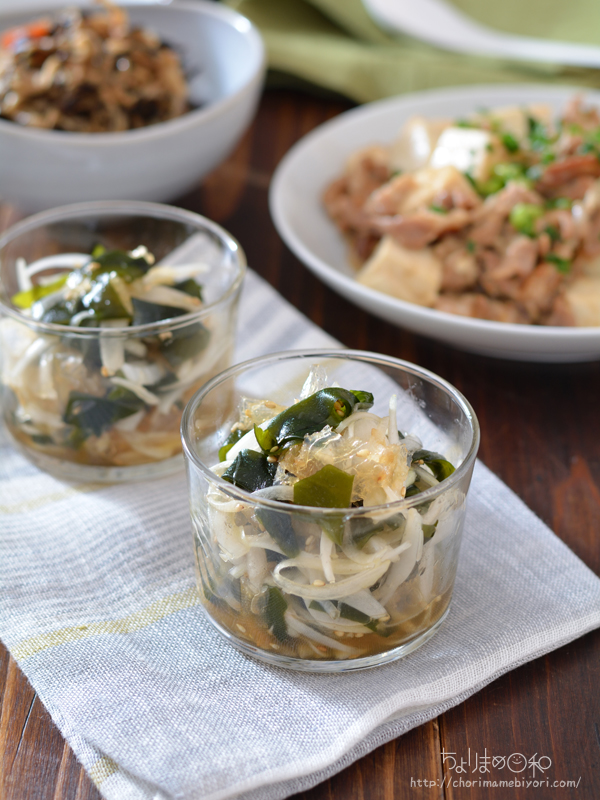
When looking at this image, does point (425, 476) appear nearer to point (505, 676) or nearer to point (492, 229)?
point (505, 676)

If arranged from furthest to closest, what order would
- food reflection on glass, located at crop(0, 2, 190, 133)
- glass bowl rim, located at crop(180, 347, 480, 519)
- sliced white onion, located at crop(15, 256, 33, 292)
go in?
food reflection on glass, located at crop(0, 2, 190, 133), sliced white onion, located at crop(15, 256, 33, 292), glass bowl rim, located at crop(180, 347, 480, 519)

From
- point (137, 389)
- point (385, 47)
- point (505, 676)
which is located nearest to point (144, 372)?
point (137, 389)

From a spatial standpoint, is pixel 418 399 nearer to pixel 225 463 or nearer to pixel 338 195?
pixel 225 463

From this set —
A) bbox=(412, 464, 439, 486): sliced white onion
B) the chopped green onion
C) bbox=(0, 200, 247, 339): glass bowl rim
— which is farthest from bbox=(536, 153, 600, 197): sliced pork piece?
bbox=(412, 464, 439, 486): sliced white onion

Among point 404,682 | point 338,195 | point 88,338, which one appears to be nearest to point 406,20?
point 338,195

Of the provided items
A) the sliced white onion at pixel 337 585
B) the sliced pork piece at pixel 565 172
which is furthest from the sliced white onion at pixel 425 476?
the sliced pork piece at pixel 565 172

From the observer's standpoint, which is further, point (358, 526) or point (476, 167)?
point (476, 167)

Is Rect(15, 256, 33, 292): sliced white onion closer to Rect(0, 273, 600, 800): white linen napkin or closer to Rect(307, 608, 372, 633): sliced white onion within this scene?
Rect(0, 273, 600, 800): white linen napkin
